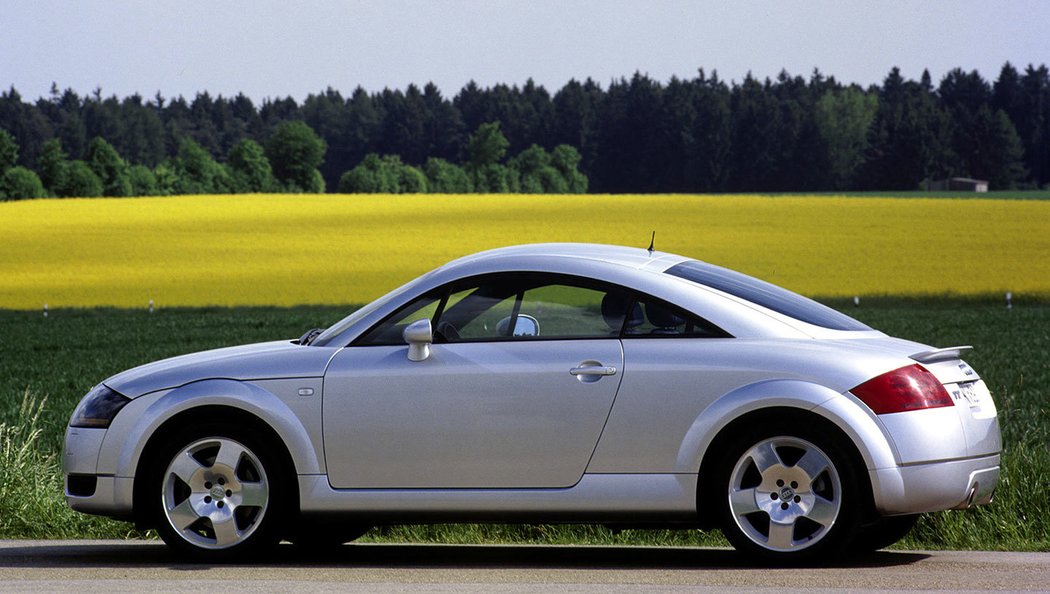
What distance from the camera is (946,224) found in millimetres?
60594

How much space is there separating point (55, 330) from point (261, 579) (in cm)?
3039

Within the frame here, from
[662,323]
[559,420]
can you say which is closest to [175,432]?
[559,420]

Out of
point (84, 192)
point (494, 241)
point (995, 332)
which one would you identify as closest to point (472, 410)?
point (995, 332)

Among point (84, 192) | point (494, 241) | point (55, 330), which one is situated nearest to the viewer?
point (55, 330)

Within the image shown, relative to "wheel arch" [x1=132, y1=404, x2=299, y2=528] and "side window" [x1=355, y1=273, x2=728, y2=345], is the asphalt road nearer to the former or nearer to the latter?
"wheel arch" [x1=132, y1=404, x2=299, y2=528]

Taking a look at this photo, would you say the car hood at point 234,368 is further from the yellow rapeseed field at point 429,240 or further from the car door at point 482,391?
the yellow rapeseed field at point 429,240

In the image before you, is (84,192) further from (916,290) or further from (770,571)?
(770,571)

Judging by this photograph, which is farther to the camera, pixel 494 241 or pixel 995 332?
pixel 494 241

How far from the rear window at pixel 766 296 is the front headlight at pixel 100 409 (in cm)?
264

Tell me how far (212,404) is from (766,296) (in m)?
2.60

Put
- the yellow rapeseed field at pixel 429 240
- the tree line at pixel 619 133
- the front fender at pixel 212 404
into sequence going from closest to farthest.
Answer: the front fender at pixel 212 404 < the yellow rapeseed field at pixel 429 240 < the tree line at pixel 619 133

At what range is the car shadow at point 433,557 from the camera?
288 inches

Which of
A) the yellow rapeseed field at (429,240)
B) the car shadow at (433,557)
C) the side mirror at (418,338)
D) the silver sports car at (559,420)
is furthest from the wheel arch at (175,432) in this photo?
the yellow rapeseed field at (429,240)

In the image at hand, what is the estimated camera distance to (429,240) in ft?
192
